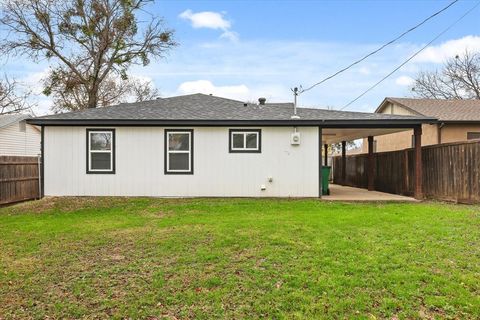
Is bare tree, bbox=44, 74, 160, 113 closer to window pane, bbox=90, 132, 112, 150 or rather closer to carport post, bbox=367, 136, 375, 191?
window pane, bbox=90, 132, 112, 150

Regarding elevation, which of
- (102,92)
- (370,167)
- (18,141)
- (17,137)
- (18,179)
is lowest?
(18,179)

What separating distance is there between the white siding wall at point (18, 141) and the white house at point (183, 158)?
37.2ft

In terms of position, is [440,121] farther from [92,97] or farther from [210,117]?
[92,97]

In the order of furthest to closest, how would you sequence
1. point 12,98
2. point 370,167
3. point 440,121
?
point 12,98 < point 440,121 < point 370,167

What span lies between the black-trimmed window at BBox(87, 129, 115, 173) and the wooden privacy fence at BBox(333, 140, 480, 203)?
30.4 ft

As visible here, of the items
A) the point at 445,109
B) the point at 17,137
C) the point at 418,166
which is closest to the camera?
the point at 418,166

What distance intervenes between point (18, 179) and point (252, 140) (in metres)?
7.38

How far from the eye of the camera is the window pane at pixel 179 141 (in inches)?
455

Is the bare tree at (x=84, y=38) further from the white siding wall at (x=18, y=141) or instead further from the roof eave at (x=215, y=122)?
the roof eave at (x=215, y=122)

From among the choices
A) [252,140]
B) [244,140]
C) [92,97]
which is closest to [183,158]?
[244,140]

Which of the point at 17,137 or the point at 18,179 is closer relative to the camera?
the point at 18,179

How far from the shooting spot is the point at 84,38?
24.0 m

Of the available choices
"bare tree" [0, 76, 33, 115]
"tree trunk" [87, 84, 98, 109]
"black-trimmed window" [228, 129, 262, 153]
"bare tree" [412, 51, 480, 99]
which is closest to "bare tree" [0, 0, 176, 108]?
"tree trunk" [87, 84, 98, 109]

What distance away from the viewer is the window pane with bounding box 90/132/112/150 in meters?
11.6
